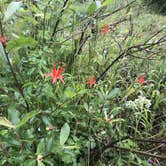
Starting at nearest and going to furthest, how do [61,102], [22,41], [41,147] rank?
[22,41] → [41,147] → [61,102]

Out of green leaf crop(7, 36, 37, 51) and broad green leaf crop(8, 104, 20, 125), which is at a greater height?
green leaf crop(7, 36, 37, 51)

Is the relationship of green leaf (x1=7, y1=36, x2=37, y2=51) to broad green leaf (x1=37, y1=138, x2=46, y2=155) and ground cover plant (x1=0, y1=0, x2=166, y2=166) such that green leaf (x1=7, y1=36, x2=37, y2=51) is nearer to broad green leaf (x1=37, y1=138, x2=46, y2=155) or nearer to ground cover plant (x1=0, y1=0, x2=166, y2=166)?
ground cover plant (x1=0, y1=0, x2=166, y2=166)

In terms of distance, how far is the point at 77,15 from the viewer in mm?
1525

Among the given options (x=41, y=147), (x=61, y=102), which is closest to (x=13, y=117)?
(x=41, y=147)

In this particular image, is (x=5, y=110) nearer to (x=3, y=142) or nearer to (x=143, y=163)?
(x=3, y=142)

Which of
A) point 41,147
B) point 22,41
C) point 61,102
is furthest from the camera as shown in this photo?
point 61,102

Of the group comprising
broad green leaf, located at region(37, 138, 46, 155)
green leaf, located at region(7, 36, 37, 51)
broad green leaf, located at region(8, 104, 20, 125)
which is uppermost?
green leaf, located at region(7, 36, 37, 51)

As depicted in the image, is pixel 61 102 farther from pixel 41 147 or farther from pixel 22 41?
pixel 22 41

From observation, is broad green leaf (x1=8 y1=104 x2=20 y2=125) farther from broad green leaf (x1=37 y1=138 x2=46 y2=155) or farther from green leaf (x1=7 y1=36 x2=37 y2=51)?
green leaf (x1=7 y1=36 x2=37 y2=51)

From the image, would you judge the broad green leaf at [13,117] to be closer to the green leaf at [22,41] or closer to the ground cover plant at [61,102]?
the ground cover plant at [61,102]

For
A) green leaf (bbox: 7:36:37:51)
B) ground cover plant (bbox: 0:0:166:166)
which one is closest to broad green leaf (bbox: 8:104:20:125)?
ground cover plant (bbox: 0:0:166:166)

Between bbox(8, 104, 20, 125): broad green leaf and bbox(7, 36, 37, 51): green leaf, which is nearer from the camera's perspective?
bbox(7, 36, 37, 51): green leaf

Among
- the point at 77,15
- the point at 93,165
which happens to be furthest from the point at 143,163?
the point at 77,15

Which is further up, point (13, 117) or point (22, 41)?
point (22, 41)
